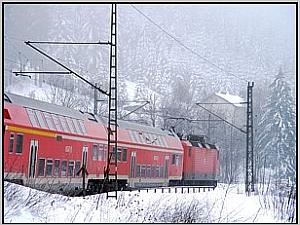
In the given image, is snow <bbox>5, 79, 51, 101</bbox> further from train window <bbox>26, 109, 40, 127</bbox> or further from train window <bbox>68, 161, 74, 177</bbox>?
train window <bbox>68, 161, 74, 177</bbox>

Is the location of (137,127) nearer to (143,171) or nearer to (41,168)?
(143,171)

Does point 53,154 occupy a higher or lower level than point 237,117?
lower

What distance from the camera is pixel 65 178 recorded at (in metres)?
12.9

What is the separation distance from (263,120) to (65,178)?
5.20 m

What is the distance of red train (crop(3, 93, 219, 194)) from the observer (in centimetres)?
1157

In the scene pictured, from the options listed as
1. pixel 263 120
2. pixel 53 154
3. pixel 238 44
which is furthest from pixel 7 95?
pixel 263 120

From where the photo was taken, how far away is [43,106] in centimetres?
1327

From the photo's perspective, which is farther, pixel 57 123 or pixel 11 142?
pixel 57 123

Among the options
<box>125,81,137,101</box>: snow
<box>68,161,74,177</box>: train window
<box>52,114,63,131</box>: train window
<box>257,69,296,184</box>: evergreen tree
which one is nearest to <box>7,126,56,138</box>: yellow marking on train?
<box>52,114,63,131</box>: train window

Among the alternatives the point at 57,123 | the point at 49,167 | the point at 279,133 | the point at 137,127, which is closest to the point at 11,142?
the point at 49,167

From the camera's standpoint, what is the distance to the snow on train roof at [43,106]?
12.1 metres

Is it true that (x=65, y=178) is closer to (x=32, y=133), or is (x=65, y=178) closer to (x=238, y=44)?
(x=32, y=133)

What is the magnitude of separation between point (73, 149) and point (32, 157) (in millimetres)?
1656

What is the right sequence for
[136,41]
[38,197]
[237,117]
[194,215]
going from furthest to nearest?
[237,117] < [136,41] < [194,215] < [38,197]
